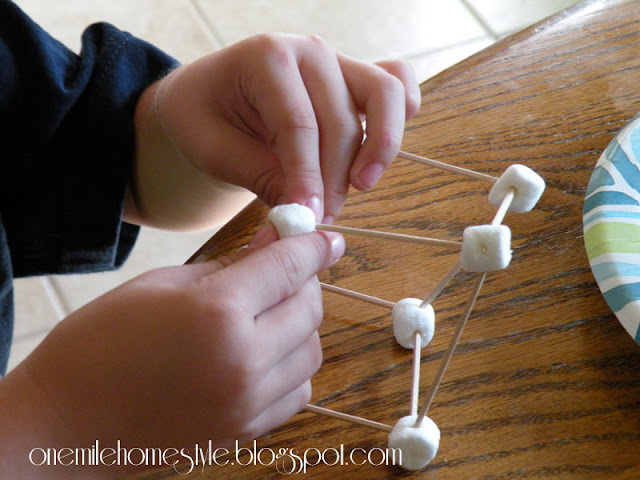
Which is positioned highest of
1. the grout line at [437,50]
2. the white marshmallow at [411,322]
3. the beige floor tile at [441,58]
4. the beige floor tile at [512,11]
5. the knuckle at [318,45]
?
the knuckle at [318,45]

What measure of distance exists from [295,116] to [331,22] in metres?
0.94

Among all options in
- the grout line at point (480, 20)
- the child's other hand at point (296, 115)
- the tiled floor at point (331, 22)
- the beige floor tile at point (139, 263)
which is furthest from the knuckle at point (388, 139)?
the grout line at point (480, 20)

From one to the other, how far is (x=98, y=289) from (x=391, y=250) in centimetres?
65

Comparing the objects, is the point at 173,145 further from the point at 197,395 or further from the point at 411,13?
the point at 411,13

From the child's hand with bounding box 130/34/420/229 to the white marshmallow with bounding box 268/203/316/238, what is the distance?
26mm

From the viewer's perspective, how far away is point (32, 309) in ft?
3.12

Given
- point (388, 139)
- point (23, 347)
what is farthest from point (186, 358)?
point (23, 347)

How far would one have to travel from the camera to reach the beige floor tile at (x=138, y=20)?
3.91ft

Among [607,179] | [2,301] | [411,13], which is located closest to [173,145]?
[2,301]

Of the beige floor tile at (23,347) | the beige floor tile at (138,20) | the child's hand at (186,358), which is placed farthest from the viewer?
the beige floor tile at (138,20)

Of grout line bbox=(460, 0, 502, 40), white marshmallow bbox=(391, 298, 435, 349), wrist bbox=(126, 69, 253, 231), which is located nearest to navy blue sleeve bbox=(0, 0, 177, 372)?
wrist bbox=(126, 69, 253, 231)

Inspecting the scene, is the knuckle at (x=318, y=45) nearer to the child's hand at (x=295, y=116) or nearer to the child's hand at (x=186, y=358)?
the child's hand at (x=295, y=116)

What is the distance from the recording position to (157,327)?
0.30m

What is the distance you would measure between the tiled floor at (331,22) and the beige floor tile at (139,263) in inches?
12.3
